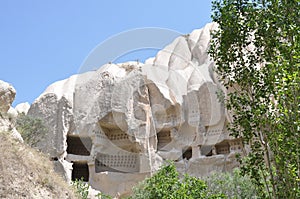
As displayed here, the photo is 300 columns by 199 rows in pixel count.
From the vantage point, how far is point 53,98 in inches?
824

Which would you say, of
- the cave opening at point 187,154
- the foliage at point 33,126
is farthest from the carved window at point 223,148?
the foliage at point 33,126

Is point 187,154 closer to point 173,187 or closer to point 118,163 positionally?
point 118,163

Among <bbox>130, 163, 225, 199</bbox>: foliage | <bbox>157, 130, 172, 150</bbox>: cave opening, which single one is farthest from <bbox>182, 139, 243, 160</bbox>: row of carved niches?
<bbox>130, 163, 225, 199</bbox>: foliage

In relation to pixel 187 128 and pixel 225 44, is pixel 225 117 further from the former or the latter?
pixel 225 44

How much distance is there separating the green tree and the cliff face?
12.9 metres

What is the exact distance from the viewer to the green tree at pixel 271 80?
5863mm

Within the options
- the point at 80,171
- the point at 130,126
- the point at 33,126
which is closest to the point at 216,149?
the point at 130,126

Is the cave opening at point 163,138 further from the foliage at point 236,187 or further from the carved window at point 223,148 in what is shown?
the foliage at point 236,187

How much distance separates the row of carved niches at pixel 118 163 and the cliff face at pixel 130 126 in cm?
5

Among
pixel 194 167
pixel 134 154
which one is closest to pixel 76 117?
pixel 134 154

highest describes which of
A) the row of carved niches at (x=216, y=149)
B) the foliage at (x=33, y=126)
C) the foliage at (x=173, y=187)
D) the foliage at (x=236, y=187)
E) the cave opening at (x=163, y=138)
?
the foliage at (x=33, y=126)

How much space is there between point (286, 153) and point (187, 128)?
51.7 feet

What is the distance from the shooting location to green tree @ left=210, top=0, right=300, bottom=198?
19.2 ft

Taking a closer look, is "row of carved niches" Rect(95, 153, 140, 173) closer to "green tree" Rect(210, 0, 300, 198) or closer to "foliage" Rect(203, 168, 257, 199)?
"foliage" Rect(203, 168, 257, 199)
